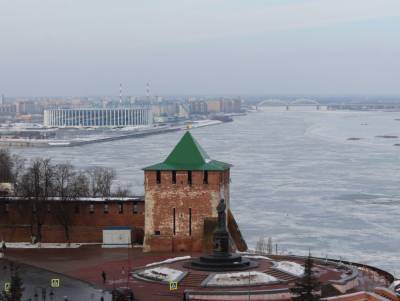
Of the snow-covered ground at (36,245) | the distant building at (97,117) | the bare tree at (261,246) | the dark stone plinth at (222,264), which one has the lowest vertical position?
the distant building at (97,117)

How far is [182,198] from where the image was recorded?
85.5ft

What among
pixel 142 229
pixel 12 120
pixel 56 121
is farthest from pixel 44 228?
pixel 12 120

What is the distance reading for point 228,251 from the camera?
71.9 feet

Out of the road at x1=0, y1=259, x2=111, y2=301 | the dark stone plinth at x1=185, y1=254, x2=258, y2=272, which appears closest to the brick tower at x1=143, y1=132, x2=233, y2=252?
the road at x1=0, y1=259, x2=111, y2=301

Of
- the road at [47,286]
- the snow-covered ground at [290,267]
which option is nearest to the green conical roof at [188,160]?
the snow-covered ground at [290,267]

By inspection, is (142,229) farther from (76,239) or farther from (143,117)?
(143,117)

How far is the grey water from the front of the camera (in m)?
34.2

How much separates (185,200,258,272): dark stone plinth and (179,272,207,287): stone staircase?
424mm

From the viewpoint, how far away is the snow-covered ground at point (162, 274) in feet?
69.3

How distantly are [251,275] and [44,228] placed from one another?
9303mm

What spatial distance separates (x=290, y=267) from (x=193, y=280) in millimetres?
2302

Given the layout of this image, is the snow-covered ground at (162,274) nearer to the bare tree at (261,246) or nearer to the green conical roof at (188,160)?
the green conical roof at (188,160)

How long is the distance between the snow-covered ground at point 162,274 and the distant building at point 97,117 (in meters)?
153

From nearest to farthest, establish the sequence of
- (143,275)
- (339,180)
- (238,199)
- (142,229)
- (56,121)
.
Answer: (143,275)
(142,229)
(238,199)
(339,180)
(56,121)
